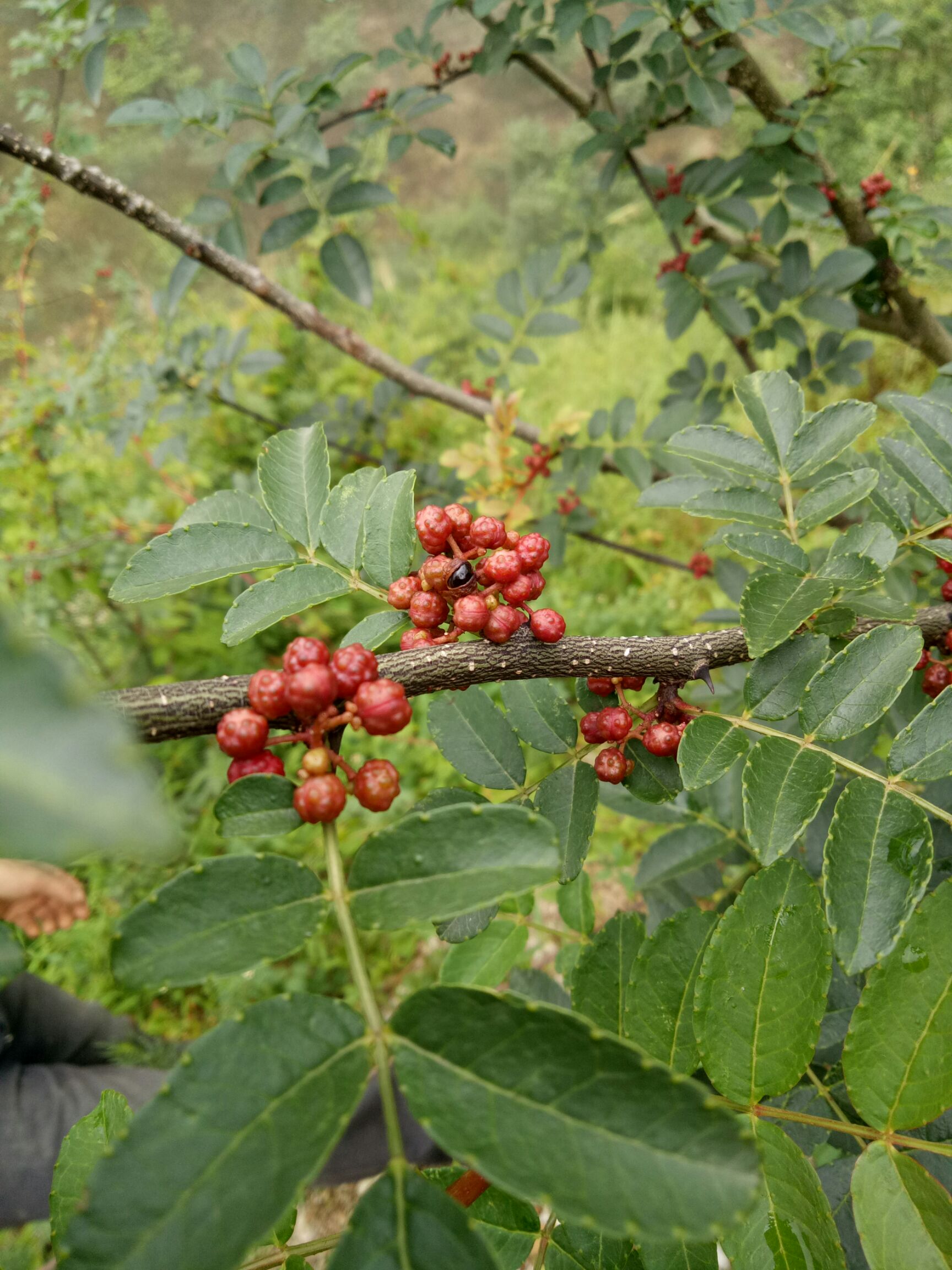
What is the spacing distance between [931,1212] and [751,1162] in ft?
1.06

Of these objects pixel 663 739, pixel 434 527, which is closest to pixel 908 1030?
pixel 663 739

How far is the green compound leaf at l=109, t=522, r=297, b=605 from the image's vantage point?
0.78m

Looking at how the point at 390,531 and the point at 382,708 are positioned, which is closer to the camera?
the point at 382,708

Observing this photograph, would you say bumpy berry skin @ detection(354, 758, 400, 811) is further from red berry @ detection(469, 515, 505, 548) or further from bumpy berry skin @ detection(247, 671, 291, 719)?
red berry @ detection(469, 515, 505, 548)

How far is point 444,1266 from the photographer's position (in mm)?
451

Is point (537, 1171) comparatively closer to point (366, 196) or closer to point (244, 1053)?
point (244, 1053)

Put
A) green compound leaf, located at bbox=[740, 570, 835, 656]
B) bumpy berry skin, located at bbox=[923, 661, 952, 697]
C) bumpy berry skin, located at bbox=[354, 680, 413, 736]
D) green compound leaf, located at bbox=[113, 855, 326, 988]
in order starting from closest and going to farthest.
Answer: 1. green compound leaf, located at bbox=[113, 855, 326, 988]
2. bumpy berry skin, located at bbox=[354, 680, 413, 736]
3. green compound leaf, located at bbox=[740, 570, 835, 656]
4. bumpy berry skin, located at bbox=[923, 661, 952, 697]

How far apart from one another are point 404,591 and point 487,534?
14 cm

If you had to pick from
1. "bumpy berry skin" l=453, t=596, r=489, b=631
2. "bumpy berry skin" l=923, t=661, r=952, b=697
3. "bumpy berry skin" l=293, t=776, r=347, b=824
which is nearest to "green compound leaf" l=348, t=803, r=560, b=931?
"bumpy berry skin" l=293, t=776, r=347, b=824

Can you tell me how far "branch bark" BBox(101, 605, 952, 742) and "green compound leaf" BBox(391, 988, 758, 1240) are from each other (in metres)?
0.34

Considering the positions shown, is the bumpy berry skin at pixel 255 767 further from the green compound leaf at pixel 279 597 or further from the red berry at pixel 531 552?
the red berry at pixel 531 552

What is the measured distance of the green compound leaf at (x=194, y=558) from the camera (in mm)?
782

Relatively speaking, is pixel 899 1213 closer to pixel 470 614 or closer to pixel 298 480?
pixel 470 614

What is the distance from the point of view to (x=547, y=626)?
2.60ft
